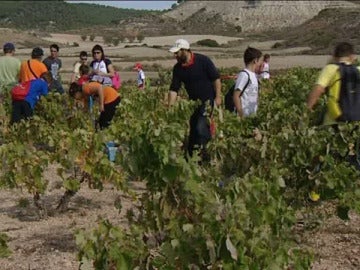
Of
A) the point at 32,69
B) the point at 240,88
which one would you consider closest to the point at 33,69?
the point at 32,69

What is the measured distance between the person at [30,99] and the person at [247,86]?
10.3 ft

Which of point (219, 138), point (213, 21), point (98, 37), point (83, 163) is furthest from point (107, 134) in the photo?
point (213, 21)

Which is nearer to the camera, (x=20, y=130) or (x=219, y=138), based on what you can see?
(x=219, y=138)

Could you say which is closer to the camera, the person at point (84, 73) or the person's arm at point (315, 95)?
the person's arm at point (315, 95)

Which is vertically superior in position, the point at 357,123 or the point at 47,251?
the point at 357,123

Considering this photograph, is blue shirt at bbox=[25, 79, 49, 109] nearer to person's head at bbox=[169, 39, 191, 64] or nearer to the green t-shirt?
the green t-shirt

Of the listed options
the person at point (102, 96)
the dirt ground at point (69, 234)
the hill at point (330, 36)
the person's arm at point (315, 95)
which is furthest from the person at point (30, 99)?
the hill at point (330, 36)

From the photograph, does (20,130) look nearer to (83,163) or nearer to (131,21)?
(83,163)

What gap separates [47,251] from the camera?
530 centimetres

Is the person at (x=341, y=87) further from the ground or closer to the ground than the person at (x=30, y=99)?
further from the ground

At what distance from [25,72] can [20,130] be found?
1.10 meters

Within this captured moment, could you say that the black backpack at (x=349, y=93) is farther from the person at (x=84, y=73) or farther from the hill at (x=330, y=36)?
the hill at (x=330, y=36)

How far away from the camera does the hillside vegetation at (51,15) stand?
15900 centimetres

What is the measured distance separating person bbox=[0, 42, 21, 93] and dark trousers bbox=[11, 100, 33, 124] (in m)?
0.36
